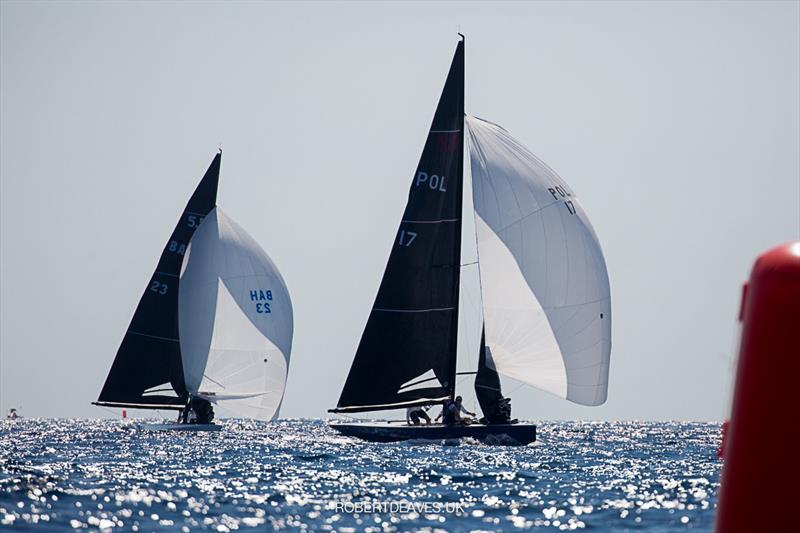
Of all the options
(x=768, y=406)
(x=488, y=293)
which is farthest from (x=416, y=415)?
(x=768, y=406)

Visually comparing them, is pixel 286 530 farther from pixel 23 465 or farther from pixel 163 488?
pixel 23 465

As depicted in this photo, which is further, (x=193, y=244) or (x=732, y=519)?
(x=193, y=244)

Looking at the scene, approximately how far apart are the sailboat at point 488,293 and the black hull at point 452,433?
30 mm

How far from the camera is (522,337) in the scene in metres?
29.6

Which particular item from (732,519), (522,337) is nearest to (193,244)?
(522,337)

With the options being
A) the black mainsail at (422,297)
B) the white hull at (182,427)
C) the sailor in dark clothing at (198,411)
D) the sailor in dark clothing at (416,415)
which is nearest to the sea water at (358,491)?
the sailor in dark clothing at (416,415)

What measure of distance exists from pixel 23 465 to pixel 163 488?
20.0 feet

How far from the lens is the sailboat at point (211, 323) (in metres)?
44.7

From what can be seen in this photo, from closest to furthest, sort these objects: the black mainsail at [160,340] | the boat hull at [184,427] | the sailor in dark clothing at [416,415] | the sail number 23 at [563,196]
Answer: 1. the sail number 23 at [563,196]
2. the sailor in dark clothing at [416,415]
3. the boat hull at [184,427]
4. the black mainsail at [160,340]

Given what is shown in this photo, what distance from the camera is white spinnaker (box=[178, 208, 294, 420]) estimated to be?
44.7m

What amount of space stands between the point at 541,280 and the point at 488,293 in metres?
1.71

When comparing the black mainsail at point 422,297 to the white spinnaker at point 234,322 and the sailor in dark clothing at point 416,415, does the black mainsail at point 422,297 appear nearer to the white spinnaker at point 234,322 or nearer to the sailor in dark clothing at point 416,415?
the sailor in dark clothing at point 416,415

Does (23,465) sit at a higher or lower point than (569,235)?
lower

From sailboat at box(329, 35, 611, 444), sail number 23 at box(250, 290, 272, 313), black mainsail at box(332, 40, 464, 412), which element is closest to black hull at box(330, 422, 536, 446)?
sailboat at box(329, 35, 611, 444)
